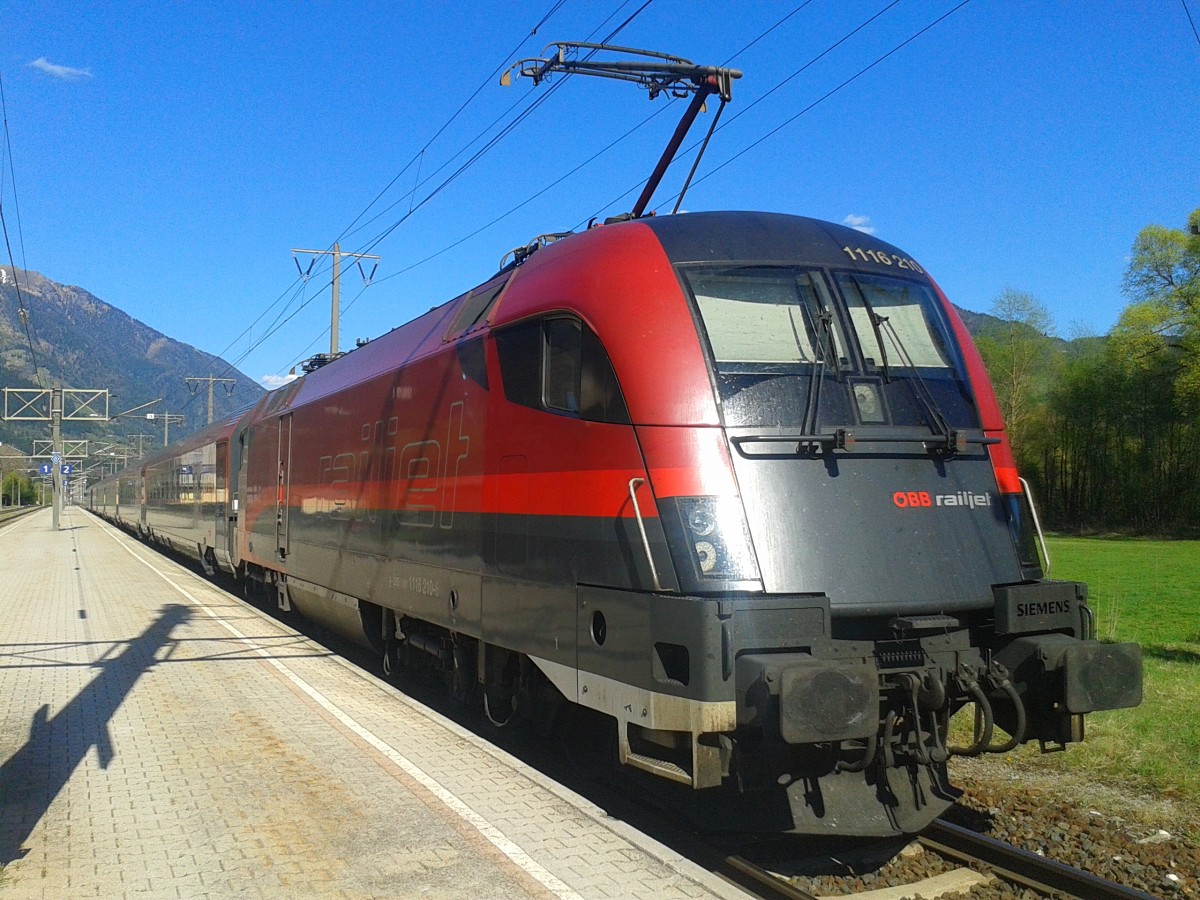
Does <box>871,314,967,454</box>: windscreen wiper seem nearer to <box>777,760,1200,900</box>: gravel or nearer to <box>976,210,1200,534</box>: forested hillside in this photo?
<box>777,760,1200,900</box>: gravel

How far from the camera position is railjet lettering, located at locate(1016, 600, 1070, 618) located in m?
5.10

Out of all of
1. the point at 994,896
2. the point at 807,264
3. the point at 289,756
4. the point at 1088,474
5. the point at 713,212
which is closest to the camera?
the point at 994,896

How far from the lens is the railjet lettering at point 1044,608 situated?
5.10 m

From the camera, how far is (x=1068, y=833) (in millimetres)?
5500

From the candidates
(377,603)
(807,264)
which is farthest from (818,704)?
(377,603)

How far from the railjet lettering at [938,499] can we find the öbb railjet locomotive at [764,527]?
0.04 feet

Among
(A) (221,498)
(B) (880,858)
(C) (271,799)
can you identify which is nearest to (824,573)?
(B) (880,858)

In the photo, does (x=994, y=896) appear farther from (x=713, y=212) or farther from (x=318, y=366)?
(x=318, y=366)

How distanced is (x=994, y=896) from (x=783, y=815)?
1.02 metres

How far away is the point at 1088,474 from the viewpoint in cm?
4709

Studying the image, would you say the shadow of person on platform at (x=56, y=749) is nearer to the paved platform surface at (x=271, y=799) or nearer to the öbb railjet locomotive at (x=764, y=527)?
the paved platform surface at (x=271, y=799)

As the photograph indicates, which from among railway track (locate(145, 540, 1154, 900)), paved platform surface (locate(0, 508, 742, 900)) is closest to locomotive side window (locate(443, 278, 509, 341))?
paved platform surface (locate(0, 508, 742, 900))

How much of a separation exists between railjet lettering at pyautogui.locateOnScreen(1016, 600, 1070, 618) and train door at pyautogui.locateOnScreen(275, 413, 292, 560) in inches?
395

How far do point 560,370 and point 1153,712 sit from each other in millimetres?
5841
